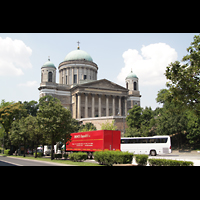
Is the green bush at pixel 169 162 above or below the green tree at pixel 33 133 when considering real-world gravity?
below

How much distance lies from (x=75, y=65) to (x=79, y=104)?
19.9 meters

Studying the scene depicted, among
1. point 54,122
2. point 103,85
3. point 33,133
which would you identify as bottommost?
point 33,133

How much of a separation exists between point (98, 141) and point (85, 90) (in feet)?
165

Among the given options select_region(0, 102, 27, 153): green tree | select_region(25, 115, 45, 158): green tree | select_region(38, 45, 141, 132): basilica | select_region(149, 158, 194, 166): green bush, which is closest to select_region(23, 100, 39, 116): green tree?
select_region(38, 45, 141, 132): basilica

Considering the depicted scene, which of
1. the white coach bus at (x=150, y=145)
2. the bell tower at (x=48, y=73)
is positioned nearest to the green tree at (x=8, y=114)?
the white coach bus at (x=150, y=145)

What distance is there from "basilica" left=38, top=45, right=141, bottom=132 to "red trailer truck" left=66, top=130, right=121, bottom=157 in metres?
42.0

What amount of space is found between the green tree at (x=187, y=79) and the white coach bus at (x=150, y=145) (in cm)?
2042

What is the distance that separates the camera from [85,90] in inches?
3115

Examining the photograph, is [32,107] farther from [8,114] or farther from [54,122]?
[54,122]

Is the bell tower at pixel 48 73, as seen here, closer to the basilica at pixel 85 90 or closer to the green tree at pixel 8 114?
the basilica at pixel 85 90

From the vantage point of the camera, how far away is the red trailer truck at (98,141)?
28773 millimetres

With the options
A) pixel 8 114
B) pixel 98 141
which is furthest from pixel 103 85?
pixel 98 141

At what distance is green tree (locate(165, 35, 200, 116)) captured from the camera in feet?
54.9
